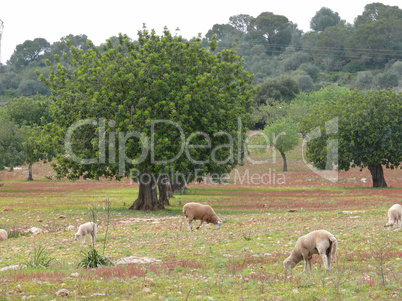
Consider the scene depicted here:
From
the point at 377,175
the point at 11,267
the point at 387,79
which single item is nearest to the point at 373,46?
the point at 387,79

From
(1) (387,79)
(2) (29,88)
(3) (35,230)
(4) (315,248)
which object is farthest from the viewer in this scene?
(2) (29,88)

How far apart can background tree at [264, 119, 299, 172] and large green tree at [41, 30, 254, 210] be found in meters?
52.5

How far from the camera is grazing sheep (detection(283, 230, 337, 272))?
519 inches

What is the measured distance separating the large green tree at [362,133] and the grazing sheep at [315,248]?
48.4m

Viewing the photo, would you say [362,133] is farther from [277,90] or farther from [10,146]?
[277,90]

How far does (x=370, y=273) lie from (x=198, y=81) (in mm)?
24268

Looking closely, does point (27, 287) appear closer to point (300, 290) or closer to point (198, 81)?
point (300, 290)

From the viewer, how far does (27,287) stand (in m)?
11.5

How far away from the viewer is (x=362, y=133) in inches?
2422

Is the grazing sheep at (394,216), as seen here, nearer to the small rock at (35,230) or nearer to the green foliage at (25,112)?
the small rock at (35,230)

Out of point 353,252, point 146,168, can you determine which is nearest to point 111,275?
point 353,252

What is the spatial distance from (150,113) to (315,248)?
23.0 m

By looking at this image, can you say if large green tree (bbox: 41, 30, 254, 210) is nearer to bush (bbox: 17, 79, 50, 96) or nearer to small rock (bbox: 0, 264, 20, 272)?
small rock (bbox: 0, 264, 20, 272)

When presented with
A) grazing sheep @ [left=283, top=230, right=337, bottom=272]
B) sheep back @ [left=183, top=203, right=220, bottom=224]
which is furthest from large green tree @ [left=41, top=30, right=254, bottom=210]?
grazing sheep @ [left=283, top=230, right=337, bottom=272]
